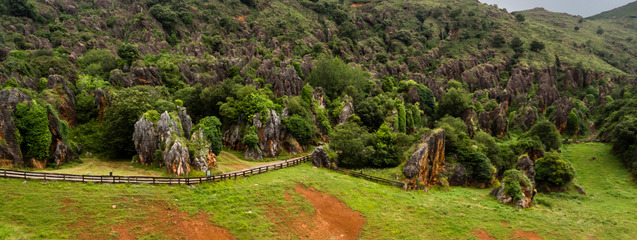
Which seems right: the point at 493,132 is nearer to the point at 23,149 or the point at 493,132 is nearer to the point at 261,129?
the point at 261,129

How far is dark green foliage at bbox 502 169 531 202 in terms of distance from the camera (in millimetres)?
40375

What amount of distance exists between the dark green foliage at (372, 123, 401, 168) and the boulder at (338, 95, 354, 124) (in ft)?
57.3

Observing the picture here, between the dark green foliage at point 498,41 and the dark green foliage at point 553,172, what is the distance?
4289 inches

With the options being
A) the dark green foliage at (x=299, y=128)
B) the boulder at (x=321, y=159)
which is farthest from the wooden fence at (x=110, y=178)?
the dark green foliage at (x=299, y=128)

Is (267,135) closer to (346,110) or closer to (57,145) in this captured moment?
(346,110)

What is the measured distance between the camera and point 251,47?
107688mm

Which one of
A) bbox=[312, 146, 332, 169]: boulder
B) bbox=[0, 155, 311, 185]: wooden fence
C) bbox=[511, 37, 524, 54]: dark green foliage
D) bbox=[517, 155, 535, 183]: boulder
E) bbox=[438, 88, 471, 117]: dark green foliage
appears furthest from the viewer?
bbox=[511, 37, 524, 54]: dark green foliage

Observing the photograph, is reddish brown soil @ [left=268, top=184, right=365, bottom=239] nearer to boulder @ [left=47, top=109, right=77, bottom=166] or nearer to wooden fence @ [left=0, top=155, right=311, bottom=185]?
wooden fence @ [left=0, top=155, right=311, bottom=185]

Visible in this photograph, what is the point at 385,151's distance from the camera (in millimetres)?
51625

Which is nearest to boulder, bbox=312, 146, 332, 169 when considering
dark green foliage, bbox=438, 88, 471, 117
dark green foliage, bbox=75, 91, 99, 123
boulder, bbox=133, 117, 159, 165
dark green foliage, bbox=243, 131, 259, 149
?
dark green foliage, bbox=243, 131, 259, 149

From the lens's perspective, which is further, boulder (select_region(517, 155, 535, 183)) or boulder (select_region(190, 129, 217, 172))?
boulder (select_region(517, 155, 535, 183))

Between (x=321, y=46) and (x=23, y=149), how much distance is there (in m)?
93.5

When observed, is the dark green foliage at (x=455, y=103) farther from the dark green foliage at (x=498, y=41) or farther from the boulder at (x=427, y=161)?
the dark green foliage at (x=498, y=41)

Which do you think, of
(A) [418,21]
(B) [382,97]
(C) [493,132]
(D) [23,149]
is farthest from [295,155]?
(A) [418,21]
